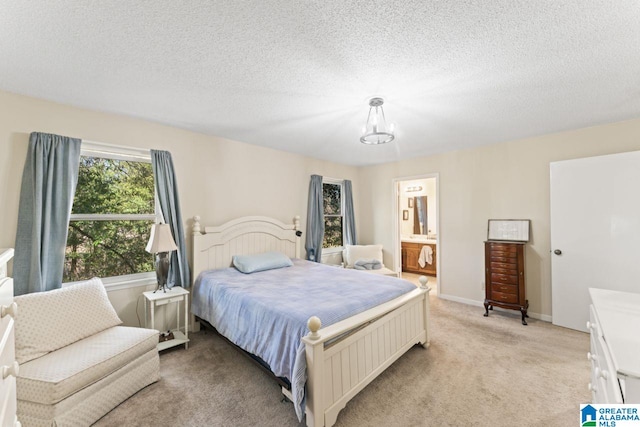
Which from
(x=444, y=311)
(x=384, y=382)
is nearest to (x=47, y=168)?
(x=384, y=382)

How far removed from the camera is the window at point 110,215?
8.71ft

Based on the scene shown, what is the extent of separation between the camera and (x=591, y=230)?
9.93 ft

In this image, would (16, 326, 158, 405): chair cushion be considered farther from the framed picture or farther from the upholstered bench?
the framed picture

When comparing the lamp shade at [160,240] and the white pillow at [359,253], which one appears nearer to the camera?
the lamp shade at [160,240]

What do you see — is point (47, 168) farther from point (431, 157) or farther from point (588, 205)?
point (588, 205)

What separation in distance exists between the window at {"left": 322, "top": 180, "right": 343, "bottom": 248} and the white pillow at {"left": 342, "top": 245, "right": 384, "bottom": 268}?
0.38 meters

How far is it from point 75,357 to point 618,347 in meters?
2.92

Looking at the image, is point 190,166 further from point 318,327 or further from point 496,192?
point 496,192

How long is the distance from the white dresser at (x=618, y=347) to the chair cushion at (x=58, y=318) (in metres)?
3.05

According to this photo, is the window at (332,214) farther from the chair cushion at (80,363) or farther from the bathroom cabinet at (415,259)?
the chair cushion at (80,363)

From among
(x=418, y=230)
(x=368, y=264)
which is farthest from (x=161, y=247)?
(x=418, y=230)

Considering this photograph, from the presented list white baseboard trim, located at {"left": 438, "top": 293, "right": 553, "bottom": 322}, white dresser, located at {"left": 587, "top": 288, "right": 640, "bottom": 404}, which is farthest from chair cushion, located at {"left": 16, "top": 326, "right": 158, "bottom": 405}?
white baseboard trim, located at {"left": 438, "top": 293, "right": 553, "bottom": 322}

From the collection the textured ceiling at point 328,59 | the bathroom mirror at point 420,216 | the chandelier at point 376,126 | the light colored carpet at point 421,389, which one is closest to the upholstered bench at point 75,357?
the light colored carpet at point 421,389

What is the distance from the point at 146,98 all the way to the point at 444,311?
14.4 ft
